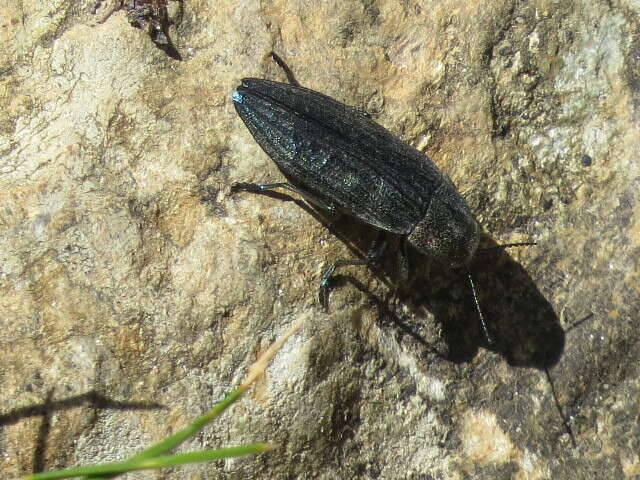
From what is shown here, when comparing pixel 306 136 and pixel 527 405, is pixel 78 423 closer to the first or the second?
pixel 306 136

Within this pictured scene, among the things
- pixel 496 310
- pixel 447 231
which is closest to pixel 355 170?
pixel 447 231

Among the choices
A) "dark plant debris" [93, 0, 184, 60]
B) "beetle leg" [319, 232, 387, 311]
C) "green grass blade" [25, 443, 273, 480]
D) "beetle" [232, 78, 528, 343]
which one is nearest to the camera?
"green grass blade" [25, 443, 273, 480]

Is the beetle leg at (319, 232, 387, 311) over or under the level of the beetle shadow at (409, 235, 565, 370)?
over

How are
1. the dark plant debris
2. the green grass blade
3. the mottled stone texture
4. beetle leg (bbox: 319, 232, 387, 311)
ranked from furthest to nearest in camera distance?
1. the dark plant debris
2. beetle leg (bbox: 319, 232, 387, 311)
3. the mottled stone texture
4. the green grass blade

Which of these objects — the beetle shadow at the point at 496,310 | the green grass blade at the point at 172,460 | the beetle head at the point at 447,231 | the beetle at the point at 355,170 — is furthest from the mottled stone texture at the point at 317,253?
the green grass blade at the point at 172,460

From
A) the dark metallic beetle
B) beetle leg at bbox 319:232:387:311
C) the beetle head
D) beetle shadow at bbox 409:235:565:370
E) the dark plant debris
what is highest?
the dark plant debris

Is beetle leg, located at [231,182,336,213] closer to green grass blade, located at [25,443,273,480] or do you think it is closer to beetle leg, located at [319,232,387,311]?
beetle leg, located at [319,232,387,311]

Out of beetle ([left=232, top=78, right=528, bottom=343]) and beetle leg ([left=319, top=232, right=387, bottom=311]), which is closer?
beetle leg ([left=319, top=232, right=387, bottom=311])

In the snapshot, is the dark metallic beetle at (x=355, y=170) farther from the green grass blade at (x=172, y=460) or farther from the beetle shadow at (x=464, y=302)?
the green grass blade at (x=172, y=460)

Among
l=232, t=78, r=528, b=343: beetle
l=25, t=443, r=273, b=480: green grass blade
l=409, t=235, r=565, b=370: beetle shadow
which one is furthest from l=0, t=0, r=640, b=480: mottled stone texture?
l=25, t=443, r=273, b=480: green grass blade
